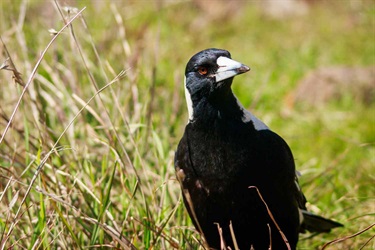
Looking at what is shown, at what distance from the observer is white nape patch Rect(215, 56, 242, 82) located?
118 inches

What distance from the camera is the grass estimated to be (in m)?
3.18

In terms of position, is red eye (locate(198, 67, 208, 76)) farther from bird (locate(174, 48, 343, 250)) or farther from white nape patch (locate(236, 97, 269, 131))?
white nape patch (locate(236, 97, 269, 131))

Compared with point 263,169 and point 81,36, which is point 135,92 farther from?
point 263,169

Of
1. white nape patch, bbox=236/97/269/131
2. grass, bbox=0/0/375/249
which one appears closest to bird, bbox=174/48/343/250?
white nape patch, bbox=236/97/269/131

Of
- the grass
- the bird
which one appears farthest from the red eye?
the grass

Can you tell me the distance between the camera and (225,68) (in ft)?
10.00

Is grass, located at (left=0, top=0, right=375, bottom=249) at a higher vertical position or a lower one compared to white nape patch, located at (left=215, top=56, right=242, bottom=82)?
lower

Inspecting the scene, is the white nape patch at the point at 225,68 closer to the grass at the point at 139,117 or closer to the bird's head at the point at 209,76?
the bird's head at the point at 209,76

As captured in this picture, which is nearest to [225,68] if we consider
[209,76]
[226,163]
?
[209,76]

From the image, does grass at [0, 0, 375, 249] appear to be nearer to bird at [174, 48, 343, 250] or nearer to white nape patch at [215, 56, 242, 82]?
Result: bird at [174, 48, 343, 250]

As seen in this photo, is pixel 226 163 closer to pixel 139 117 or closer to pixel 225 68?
pixel 225 68

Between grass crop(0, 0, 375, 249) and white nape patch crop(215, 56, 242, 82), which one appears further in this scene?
grass crop(0, 0, 375, 249)

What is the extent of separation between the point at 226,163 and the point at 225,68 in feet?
1.21

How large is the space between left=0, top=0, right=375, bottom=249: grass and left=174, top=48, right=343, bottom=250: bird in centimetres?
13
